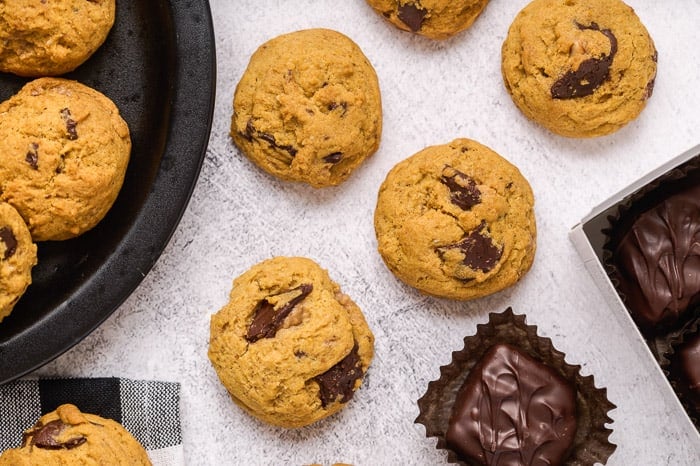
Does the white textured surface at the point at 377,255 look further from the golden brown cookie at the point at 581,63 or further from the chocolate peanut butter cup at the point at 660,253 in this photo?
the chocolate peanut butter cup at the point at 660,253

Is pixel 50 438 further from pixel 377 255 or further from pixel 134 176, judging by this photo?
pixel 377 255

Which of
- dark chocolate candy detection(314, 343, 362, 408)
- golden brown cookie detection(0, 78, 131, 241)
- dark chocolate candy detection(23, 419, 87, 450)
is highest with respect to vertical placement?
golden brown cookie detection(0, 78, 131, 241)

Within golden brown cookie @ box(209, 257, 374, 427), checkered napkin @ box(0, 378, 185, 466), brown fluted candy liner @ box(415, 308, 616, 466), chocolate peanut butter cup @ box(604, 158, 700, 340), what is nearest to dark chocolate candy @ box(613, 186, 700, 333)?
chocolate peanut butter cup @ box(604, 158, 700, 340)

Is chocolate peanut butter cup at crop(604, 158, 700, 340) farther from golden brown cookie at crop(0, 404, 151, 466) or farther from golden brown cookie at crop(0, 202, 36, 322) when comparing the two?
golden brown cookie at crop(0, 202, 36, 322)

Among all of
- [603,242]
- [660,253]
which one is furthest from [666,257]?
[603,242]

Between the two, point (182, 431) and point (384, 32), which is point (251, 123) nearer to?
point (384, 32)

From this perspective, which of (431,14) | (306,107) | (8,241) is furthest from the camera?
(431,14)
